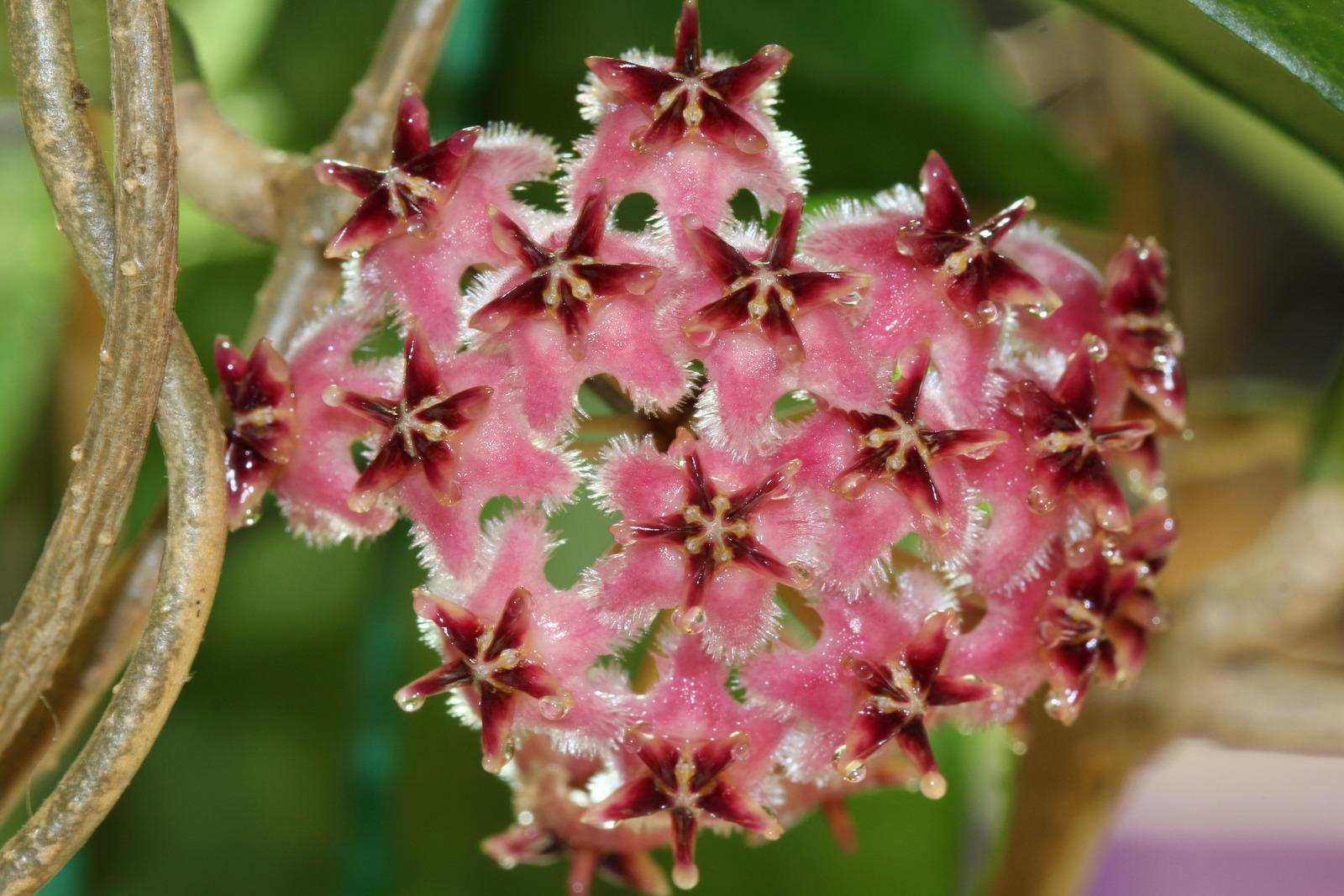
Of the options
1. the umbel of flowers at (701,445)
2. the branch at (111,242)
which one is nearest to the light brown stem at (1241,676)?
the umbel of flowers at (701,445)

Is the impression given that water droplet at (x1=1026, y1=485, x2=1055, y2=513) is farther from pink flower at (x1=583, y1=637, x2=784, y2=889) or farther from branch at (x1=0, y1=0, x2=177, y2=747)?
branch at (x1=0, y1=0, x2=177, y2=747)

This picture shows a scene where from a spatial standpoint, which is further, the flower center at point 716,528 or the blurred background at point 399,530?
the blurred background at point 399,530

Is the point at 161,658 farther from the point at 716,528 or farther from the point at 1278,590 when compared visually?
the point at 1278,590

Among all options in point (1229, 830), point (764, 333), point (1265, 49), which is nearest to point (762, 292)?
point (764, 333)

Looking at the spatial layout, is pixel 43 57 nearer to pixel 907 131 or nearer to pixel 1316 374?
pixel 907 131

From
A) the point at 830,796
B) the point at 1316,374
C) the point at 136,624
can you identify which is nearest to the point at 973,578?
the point at 830,796

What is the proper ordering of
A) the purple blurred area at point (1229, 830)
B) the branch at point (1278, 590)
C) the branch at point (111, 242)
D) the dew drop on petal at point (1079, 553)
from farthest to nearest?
the purple blurred area at point (1229, 830) → the branch at point (1278, 590) → the dew drop on petal at point (1079, 553) → the branch at point (111, 242)

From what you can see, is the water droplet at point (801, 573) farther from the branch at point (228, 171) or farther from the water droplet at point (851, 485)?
the branch at point (228, 171)

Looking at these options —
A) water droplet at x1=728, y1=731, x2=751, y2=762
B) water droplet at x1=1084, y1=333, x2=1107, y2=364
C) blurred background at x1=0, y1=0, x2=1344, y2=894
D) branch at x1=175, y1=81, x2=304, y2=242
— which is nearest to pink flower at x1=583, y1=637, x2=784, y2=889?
water droplet at x1=728, y1=731, x2=751, y2=762
